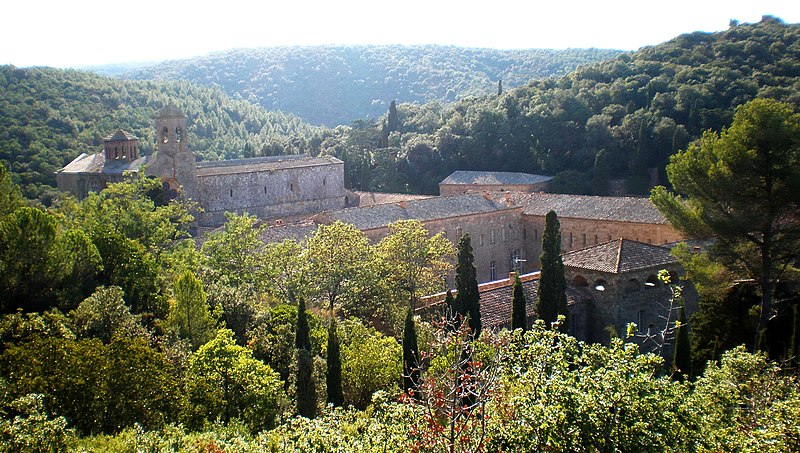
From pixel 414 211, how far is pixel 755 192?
20.1 m

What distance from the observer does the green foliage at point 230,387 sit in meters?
16.0

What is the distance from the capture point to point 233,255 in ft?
91.0

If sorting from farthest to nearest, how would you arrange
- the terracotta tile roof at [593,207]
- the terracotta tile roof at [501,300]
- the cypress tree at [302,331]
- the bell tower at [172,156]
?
1. the bell tower at [172,156]
2. the terracotta tile roof at [593,207]
3. the terracotta tile roof at [501,300]
4. the cypress tree at [302,331]

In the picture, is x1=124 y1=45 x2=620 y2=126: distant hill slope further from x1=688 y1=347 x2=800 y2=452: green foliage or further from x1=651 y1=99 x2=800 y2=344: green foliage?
x1=688 y1=347 x2=800 y2=452: green foliage

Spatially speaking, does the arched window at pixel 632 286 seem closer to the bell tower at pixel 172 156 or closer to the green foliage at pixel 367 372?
the green foliage at pixel 367 372

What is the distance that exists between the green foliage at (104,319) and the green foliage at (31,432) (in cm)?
549

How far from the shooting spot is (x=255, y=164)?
165ft

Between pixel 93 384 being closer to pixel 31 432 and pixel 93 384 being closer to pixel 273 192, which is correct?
pixel 31 432

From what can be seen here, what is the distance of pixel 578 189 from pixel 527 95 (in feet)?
51.3

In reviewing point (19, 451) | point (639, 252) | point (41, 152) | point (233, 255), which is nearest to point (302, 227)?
point (233, 255)

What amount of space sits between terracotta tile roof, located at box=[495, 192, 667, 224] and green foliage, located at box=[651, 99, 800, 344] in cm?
1492

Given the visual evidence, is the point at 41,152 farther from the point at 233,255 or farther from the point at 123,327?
the point at 123,327

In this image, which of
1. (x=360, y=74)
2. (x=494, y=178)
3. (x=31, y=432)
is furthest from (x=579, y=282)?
(x=360, y=74)

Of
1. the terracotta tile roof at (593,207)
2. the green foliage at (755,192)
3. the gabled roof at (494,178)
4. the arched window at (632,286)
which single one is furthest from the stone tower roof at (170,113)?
the green foliage at (755,192)
